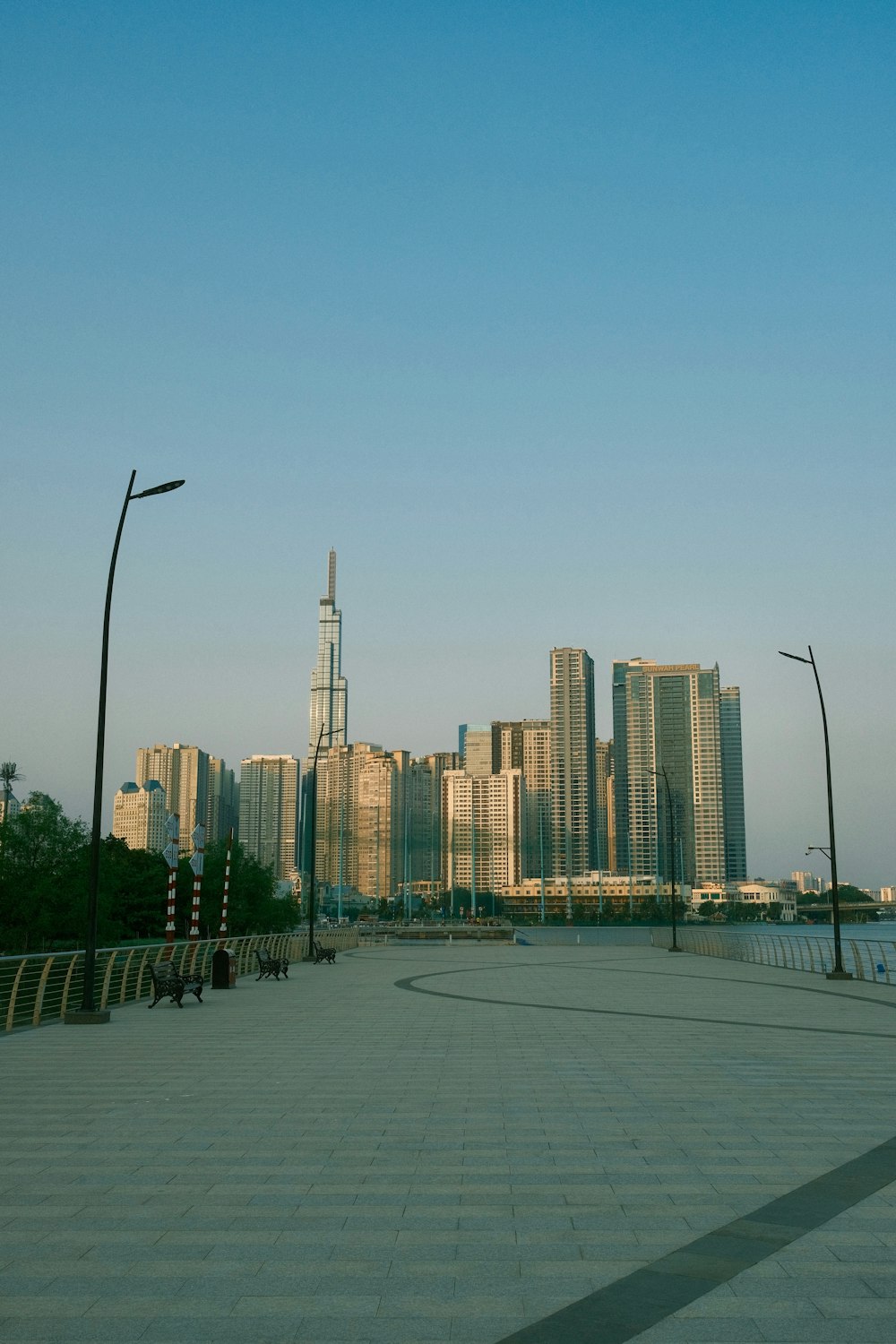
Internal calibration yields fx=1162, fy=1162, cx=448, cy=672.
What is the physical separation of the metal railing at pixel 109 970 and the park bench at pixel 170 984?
0.58 metres

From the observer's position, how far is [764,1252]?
6.09 meters

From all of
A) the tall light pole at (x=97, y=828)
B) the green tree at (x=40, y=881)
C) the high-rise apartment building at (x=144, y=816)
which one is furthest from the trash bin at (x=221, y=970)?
the high-rise apartment building at (x=144, y=816)

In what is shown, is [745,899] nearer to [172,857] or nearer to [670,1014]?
[172,857]

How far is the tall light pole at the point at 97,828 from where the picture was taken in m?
18.9

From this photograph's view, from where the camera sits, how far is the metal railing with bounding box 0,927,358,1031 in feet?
60.2

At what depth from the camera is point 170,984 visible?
22.2 meters

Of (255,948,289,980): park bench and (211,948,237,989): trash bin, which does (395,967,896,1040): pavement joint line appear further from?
(211,948,237,989): trash bin

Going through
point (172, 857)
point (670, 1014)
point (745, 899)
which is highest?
point (172, 857)

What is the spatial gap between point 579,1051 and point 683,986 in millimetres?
13551

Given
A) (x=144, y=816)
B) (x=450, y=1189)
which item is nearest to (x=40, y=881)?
(x=450, y=1189)

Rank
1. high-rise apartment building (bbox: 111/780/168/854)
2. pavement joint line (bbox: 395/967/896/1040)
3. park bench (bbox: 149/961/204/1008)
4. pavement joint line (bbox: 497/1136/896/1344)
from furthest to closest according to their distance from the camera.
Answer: high-rise apartment building (bbox: 111/780/168/854), park bench (bbox: 149/961/204/1008), pavement joint line (bbox: 395/967/896/1040), pavement joint line (bbox: 497/1136/896/1344)

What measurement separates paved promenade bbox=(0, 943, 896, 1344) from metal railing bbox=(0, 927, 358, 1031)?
186cm

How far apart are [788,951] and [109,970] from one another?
25.4m

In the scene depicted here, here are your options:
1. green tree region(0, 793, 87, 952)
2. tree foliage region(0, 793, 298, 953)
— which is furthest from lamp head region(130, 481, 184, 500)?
green tree region(0, 793, 87, 952)
